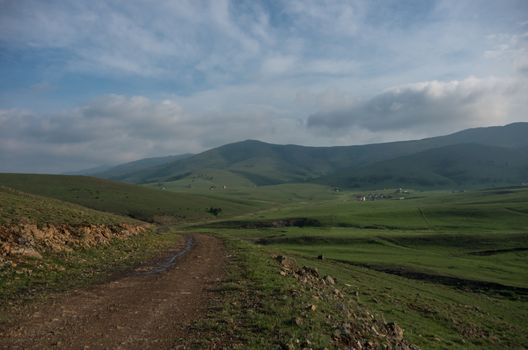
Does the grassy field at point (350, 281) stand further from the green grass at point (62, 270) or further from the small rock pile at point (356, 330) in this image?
the small rock pile at point (356, 330)

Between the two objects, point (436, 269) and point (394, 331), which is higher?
point (394, 331)

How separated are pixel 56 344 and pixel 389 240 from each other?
90.0m

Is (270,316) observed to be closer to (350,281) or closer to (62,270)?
(62,270)

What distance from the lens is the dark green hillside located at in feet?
476

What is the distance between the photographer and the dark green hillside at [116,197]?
145m

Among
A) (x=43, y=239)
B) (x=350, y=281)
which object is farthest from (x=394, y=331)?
(x=43, y=239)

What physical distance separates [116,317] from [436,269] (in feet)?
183

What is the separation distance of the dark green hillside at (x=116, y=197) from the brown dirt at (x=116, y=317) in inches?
4694

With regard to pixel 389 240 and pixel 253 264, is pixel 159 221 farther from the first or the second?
pixel 253 264

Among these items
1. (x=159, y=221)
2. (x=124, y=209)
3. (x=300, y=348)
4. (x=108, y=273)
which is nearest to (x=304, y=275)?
(x=108, y=273)

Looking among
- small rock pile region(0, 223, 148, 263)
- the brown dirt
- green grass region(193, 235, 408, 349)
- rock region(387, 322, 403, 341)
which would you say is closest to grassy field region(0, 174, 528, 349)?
green grass region(193, 235, 408, 349)

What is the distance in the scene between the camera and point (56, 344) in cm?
1312

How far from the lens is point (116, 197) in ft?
530

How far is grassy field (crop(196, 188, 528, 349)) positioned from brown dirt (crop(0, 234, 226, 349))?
14238 mm
